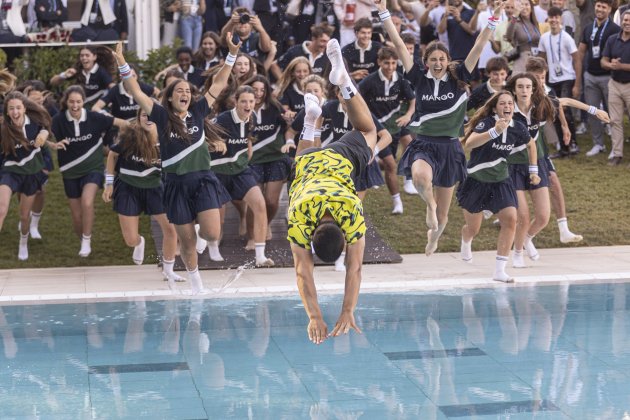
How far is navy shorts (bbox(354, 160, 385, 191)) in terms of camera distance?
12156 millimetres

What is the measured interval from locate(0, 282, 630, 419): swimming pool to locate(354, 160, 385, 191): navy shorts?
1.55 meters

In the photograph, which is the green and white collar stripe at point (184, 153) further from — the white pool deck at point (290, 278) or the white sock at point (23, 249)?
the white sock at point (23, 249)

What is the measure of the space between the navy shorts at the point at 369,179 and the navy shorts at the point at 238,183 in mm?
1163

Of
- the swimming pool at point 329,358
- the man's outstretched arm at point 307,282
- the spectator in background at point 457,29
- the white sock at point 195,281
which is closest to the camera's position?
the man's outstretched arm at point 307,282

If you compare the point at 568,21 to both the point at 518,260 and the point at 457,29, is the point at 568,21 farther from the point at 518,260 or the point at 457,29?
the point at 518,260

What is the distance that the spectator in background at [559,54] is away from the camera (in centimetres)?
1631

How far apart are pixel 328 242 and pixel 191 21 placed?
10.8 metres

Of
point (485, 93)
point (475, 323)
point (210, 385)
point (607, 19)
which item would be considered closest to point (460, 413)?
point (210, 385)

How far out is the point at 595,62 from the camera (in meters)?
16.5

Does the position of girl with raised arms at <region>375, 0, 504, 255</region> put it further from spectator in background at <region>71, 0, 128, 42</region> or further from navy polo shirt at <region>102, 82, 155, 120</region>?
spectator in background at <region>71, 0, 128, 42</region>

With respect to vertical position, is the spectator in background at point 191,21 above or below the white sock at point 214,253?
above

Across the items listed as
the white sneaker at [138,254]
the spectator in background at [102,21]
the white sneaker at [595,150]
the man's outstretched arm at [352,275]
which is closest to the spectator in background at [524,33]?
the white sneaker at [595,150]

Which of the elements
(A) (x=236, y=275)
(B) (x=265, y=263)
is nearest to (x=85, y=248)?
(A) (x=236, y=275)

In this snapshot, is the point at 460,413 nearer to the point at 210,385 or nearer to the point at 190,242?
the point at 210,385
